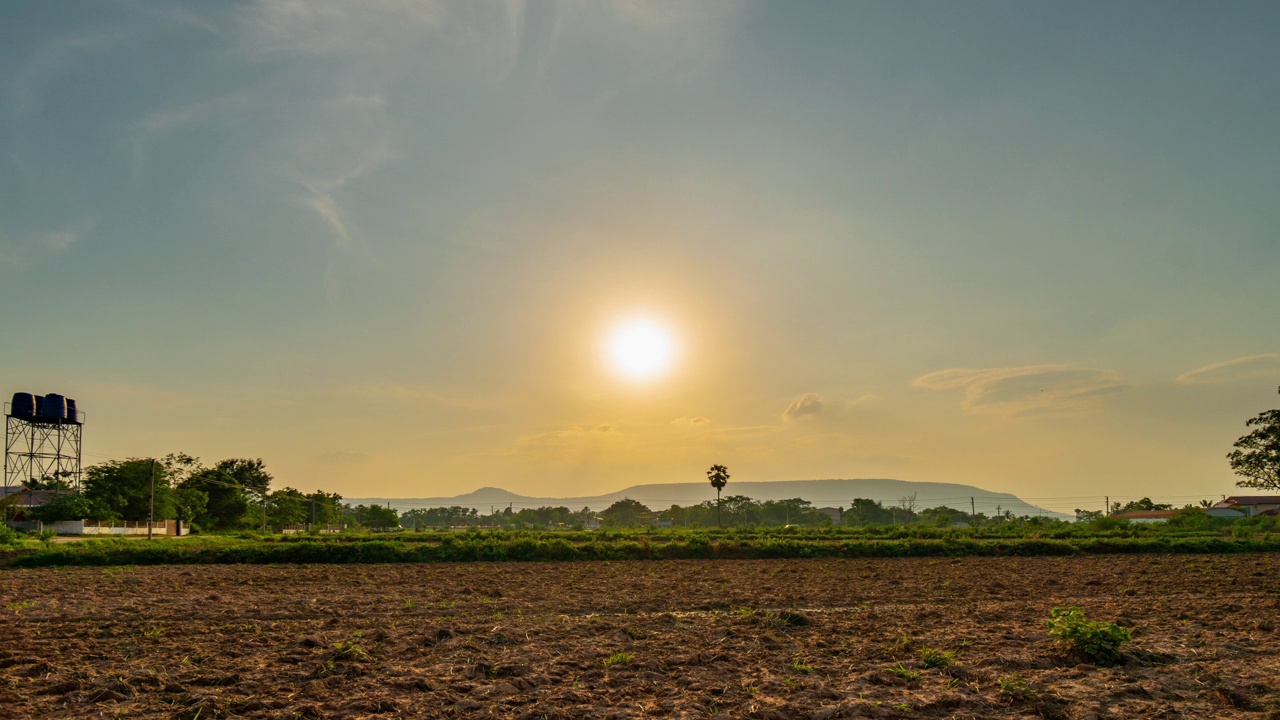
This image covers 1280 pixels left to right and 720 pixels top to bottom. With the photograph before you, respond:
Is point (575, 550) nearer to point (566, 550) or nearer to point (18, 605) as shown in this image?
point (566, 550)

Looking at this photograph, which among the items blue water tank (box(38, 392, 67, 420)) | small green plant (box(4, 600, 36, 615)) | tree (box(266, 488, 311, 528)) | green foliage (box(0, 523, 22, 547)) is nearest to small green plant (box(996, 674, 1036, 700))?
small green plant (box(4, 600, 36, 615))

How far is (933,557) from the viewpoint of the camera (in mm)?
41906

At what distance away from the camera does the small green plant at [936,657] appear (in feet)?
40.1

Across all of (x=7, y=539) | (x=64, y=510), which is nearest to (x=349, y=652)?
(x=7, y=539)

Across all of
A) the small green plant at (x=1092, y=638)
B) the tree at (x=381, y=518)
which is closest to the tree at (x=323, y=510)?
the tree at (x=381, y=518)

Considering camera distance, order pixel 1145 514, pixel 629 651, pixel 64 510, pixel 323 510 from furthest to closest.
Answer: pixel 323 510, pixel 1145 514, pixel 64 510, pixel 629 651

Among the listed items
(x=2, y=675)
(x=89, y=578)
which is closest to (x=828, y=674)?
(x=2, y=675)

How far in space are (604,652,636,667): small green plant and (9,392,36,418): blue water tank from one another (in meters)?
88.9

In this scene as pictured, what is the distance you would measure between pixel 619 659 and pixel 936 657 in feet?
16.9

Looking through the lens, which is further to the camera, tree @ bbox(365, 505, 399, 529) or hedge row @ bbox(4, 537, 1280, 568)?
tree @ bbox(365, 505, 399, 529)

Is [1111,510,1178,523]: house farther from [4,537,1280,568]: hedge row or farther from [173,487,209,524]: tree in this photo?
[173,487,209,524]: tree

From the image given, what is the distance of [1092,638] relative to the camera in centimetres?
1250

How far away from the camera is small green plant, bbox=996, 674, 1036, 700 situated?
33.9 ft

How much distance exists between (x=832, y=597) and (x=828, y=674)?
11.0 meters
